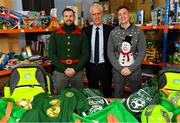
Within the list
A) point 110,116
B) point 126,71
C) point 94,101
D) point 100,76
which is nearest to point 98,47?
point 100,76

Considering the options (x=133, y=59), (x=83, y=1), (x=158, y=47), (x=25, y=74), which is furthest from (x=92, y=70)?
(x=83, y=1)

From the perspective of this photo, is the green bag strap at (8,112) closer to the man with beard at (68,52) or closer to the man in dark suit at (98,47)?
the man with beard at (68,52)

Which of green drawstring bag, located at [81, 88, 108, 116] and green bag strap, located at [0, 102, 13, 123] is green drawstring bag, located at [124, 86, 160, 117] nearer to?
green drawstring bag, located at [81, 88, 108, 116]

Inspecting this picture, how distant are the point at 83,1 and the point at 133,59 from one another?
7.14 ft

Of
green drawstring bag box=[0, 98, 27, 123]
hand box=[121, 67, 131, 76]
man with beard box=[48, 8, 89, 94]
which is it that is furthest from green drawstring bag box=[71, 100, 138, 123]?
man with beard box=[48, 8, 89, 94]

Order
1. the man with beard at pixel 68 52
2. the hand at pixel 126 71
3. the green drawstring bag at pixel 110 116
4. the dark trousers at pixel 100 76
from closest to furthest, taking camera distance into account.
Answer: the green drawstring bag at pixel 110 116
the hand at pixel 126 71
the man with beard at pixel 68 52
the dark trousers at pixel 100 76

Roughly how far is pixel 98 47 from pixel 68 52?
0.34 meters

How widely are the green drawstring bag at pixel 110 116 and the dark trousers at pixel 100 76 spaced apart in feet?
3.77

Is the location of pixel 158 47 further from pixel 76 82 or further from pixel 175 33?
pixel 76 82

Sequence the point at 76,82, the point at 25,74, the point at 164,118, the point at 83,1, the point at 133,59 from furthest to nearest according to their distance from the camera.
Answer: the point at 83,1
the point at 76,82
the point at 133,59
the point at 25,74
the point at 164,118

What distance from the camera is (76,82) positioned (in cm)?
247

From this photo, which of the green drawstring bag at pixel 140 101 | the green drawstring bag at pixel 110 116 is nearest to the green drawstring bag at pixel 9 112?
the green drawstring bag at pixel 110 116

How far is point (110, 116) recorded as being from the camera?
52.7 inches

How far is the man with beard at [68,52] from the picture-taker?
2.40 m
